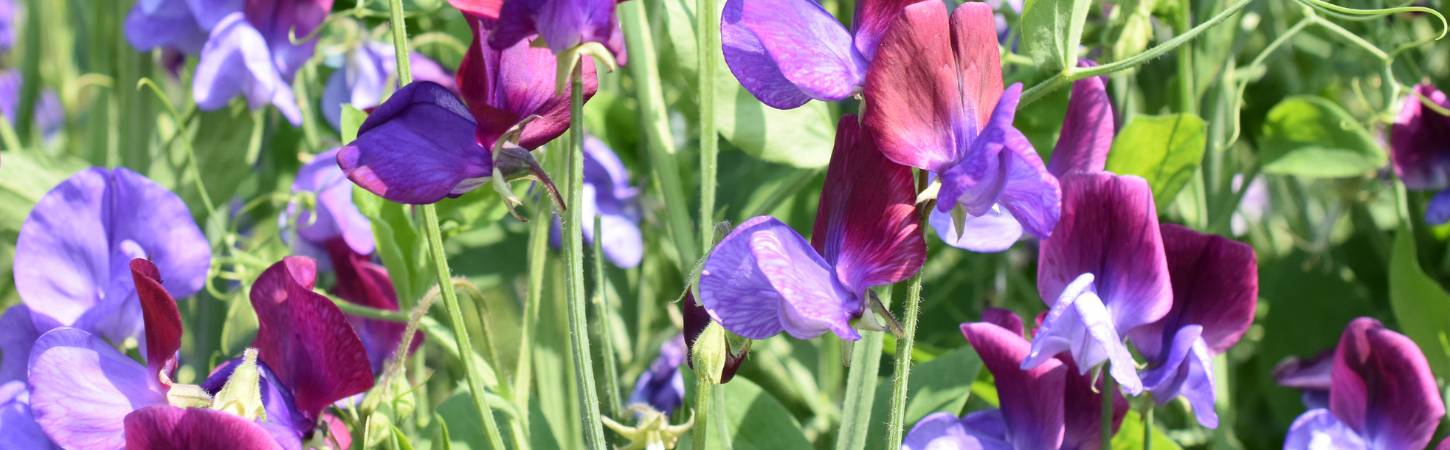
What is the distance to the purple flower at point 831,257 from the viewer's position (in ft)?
1.09

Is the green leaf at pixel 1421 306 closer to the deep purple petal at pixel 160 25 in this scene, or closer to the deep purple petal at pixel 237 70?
the deep purple petal at pixel 237 70

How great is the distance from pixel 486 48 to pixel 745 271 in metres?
0.13

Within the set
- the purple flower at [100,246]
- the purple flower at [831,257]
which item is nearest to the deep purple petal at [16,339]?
the purple flower at [100,246]

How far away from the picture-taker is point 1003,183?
339mm

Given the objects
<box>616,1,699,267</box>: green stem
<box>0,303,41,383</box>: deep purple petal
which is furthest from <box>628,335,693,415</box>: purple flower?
<box>0,303,41,383</box>: deep purple petal

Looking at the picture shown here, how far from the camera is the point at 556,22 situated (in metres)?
0.33

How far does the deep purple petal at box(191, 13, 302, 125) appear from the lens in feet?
2.21

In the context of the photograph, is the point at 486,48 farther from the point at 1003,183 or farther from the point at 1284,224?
the point at 1284,224

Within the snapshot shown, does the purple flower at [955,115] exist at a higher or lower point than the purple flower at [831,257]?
higher

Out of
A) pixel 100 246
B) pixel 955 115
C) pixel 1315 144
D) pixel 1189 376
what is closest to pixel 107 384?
pixel 100 246

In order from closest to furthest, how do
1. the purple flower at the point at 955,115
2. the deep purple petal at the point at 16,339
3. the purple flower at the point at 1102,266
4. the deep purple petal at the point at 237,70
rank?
the purple flower at the point at 955,115 → the purple flower at the point at 1102,266 → the deep purple petal at the point at 16,339 → the deep purple petal at the point at 237,70

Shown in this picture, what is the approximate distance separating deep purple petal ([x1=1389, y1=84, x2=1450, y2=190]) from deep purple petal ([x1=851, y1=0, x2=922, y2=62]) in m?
0.50

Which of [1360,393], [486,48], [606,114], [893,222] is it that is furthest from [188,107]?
[1360,393]

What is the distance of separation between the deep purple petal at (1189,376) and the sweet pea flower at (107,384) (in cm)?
42
